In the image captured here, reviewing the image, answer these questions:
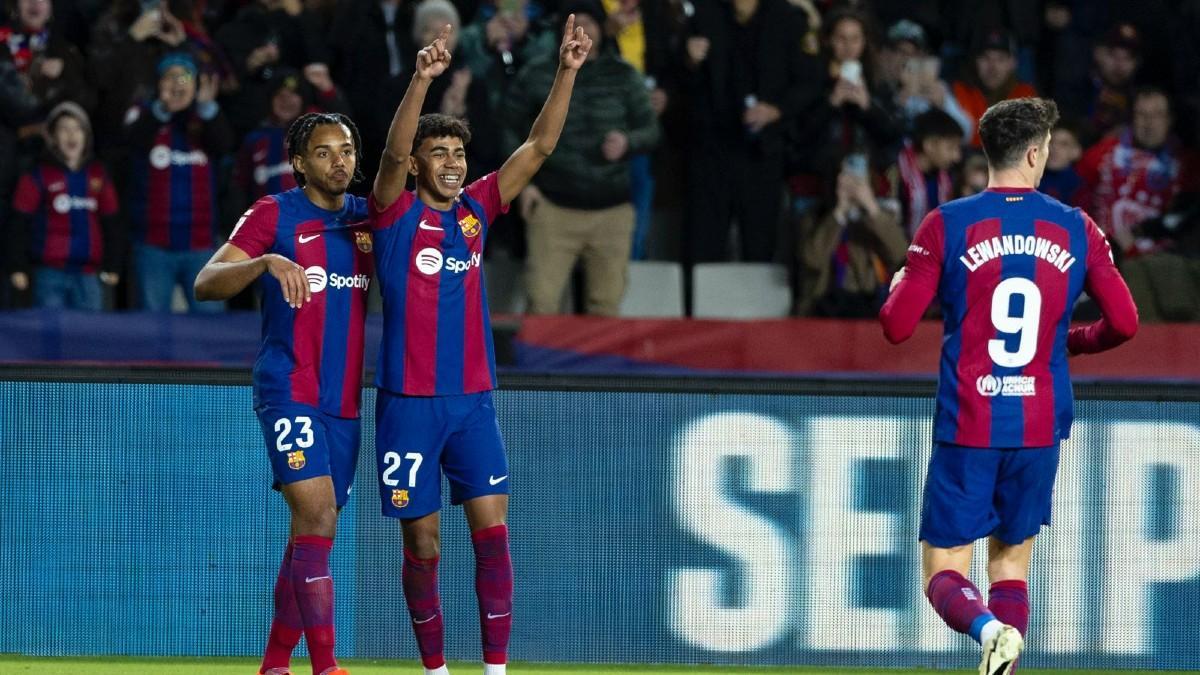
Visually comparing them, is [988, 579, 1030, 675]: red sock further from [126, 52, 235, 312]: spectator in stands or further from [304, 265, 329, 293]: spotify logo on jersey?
[126, 52, 235, 312]: spectator in stands

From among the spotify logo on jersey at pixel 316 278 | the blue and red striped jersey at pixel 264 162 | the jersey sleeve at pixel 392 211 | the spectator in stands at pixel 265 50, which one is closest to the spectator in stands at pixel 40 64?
the spectator in stands at pixel 265 50

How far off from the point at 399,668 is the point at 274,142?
4154mm

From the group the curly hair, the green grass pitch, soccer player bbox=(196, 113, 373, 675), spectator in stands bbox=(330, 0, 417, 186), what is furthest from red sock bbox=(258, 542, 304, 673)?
spectator in stands bbox=(330, 0, 417, 186)

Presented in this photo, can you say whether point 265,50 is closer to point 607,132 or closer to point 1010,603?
point 607,132

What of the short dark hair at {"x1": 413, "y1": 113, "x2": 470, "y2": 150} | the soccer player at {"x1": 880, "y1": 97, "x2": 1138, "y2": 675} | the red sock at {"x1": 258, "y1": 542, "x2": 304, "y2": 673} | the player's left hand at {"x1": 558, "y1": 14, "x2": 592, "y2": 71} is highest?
the player's left hand at {"x1": 558, "y1": 14, "x2": 592, "y2": 71}

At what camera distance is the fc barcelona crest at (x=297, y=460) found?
21.8ft

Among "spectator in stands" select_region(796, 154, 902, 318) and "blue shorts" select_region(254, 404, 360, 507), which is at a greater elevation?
"spectator in stands" select_region(796, 154, 902, 318)

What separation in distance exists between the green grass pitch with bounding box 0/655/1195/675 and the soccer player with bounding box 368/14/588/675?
→ 3.38 ft

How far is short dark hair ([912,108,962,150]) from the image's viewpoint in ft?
37.6

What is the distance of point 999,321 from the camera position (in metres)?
6.07

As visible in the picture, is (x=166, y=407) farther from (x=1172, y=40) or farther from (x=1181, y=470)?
(x=1172, y=40)

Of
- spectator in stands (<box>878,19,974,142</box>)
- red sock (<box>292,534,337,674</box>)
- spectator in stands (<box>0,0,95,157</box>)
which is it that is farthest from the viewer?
spectator in stands (<box>878,19,974,142</box>)

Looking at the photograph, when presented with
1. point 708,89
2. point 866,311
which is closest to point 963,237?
point 866,311

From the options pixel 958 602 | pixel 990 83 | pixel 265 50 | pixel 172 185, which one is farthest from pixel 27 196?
pixel 958 602
